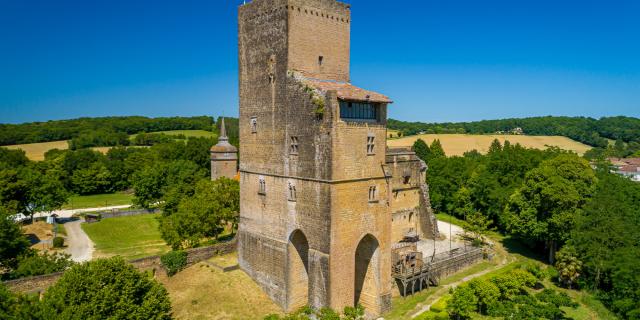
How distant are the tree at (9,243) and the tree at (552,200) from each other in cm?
4351

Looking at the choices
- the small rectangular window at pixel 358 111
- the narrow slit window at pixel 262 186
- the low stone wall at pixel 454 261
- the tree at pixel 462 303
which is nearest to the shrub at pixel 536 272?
the low stone wall at pixel 454 261

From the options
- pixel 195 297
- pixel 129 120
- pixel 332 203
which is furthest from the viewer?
pixel 129 120

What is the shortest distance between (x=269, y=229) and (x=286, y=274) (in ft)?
11.5

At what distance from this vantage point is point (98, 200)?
8175 cm

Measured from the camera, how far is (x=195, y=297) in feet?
100

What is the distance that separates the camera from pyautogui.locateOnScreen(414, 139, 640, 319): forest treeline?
32.5m

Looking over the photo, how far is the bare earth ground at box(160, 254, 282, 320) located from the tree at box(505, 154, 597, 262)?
84.9ft

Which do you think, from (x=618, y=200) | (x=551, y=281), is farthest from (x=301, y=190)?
(x=618, y=200)

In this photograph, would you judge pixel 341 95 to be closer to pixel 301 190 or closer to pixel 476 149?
pixel 301 190

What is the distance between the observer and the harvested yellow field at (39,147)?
10009cm

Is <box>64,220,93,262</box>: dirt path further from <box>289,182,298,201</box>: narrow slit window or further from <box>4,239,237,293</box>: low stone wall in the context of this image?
<box>289,182,298,201</box>: narrow slit window

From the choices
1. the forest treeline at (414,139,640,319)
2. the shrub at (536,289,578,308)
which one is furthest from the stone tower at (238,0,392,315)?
the forest treeline at (414,139,640,319)

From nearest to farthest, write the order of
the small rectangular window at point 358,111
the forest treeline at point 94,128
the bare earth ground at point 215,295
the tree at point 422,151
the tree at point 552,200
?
the small rectangular window at point 358,111 < the bare earth ground at point 215,295 < the tree at point 552,200 < the tree at point 422,151 < the forest treeline at point 94,128

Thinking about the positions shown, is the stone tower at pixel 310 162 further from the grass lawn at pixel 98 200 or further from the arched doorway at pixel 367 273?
the grass lawn at pixel 98 200
